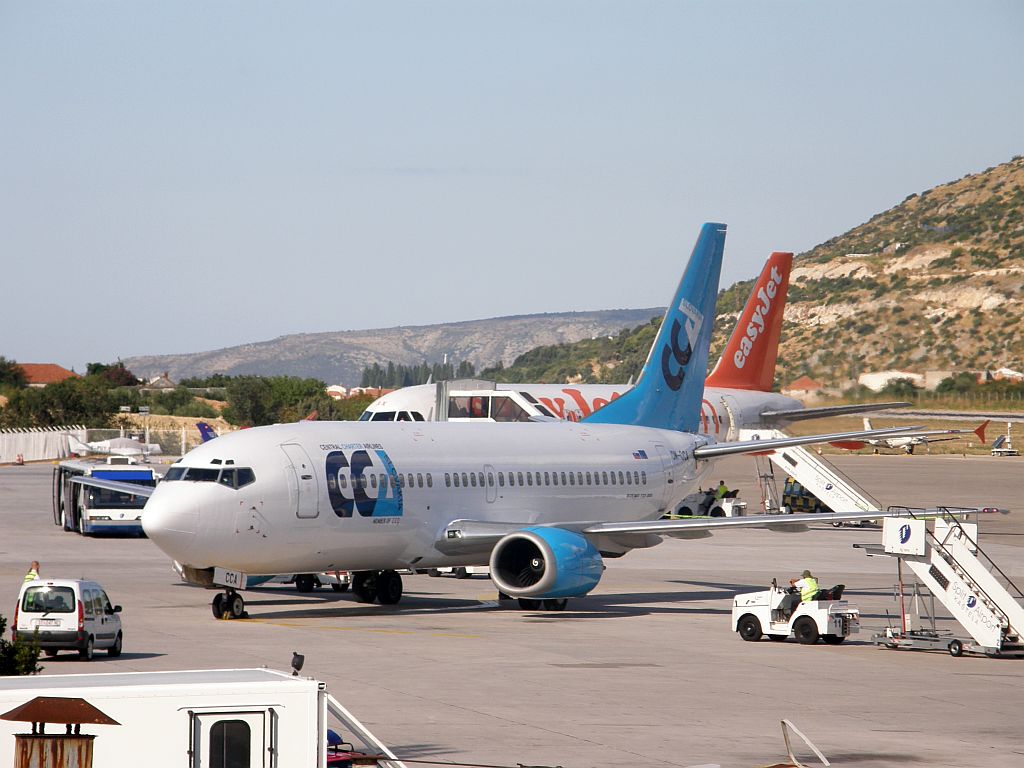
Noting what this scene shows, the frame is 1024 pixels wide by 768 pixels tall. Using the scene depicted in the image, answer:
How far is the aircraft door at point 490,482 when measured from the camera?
3628 cm

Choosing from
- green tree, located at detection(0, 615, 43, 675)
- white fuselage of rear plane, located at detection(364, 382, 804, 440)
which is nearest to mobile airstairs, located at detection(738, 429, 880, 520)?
white fuselage of rear plane, located at detection(364, 382, 804, 440)

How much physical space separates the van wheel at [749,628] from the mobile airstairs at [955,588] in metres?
2.28

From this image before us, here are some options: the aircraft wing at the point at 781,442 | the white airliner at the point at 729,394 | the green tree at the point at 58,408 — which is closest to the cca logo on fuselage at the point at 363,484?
the aircraft wing at the point at 781,442

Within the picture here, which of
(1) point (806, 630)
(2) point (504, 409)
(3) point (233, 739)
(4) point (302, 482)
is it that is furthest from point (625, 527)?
(2) point (504, 409)

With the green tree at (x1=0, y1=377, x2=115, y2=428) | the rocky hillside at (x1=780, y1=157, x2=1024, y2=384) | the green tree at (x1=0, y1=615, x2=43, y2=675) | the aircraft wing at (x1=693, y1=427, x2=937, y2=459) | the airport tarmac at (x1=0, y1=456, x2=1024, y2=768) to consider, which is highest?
the rocky hillside at (x1=780, y1=157, x2=1024, y2=384)

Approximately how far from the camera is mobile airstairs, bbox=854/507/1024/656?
2928cm

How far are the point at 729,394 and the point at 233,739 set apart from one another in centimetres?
5983

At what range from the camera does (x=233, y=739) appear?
11836 millimetres

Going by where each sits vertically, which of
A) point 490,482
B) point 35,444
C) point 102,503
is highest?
point 35,444

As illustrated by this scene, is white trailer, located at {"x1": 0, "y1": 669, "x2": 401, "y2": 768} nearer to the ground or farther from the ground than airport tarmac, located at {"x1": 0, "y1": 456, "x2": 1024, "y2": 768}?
farther from the ground

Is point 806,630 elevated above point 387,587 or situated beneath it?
situated beneath

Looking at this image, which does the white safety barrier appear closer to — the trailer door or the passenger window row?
the passenger window row

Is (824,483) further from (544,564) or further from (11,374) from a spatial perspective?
(11,374)

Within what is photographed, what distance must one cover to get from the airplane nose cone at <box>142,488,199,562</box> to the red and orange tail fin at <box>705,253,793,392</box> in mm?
41103
